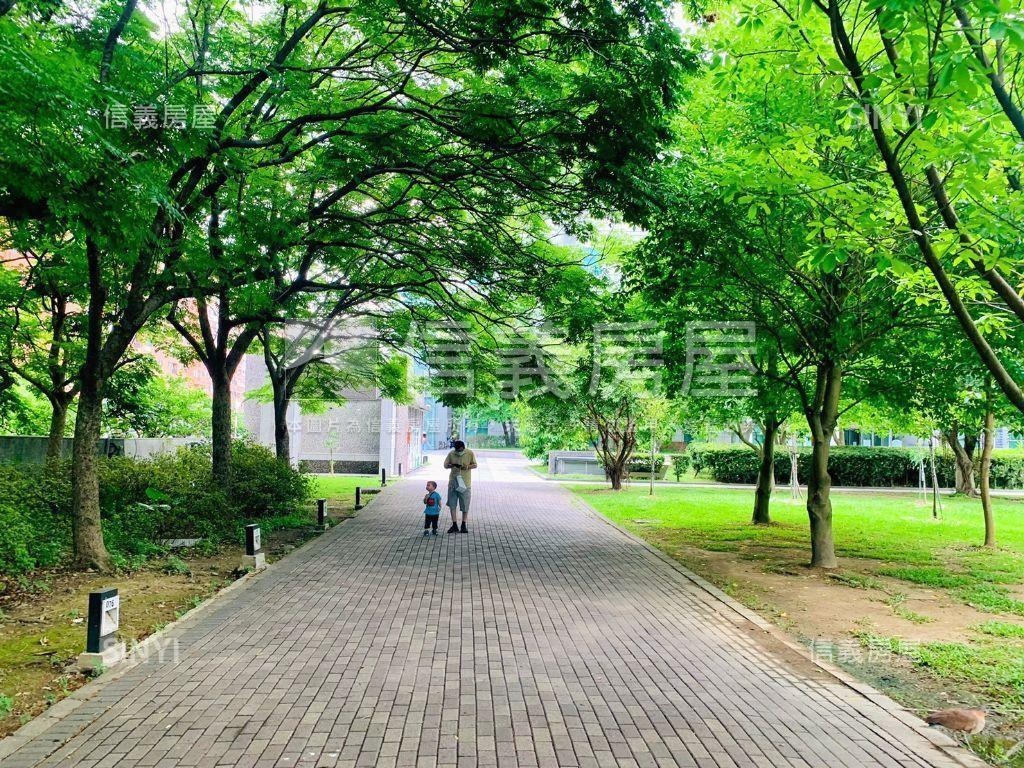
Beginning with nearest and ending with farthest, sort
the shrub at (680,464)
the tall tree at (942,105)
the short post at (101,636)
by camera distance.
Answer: the tall tree at (942,105) → the short post at (101,636) → the shrub at (680,464)

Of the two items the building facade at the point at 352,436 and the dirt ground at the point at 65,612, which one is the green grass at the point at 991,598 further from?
the building facade at the point at 352,436

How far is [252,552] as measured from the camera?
9703 mm

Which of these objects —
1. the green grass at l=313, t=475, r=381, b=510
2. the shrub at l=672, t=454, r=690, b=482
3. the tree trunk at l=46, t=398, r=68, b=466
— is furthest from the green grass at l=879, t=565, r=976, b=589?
the shrub at l=672, t=454, r=690, b=482

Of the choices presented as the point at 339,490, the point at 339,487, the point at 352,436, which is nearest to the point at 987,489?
the point at 339,490

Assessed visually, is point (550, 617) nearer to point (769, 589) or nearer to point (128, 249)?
point (769, 589)

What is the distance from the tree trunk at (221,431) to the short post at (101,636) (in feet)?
28.2

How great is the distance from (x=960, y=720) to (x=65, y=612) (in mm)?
7978

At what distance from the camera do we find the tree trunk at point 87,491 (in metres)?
9.04

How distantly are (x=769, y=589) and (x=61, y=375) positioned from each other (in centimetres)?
1432

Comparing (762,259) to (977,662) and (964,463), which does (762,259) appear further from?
(964,463)

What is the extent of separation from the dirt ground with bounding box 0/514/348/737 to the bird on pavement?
6.01 m

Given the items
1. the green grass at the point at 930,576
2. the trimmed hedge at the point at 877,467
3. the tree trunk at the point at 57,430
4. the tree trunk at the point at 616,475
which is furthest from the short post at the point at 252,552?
the trimmed hedge at the point at 877,467

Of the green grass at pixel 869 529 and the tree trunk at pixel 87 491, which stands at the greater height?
the tree trunk at pixel 87 491

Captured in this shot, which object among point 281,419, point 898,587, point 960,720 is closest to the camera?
point 960,720
